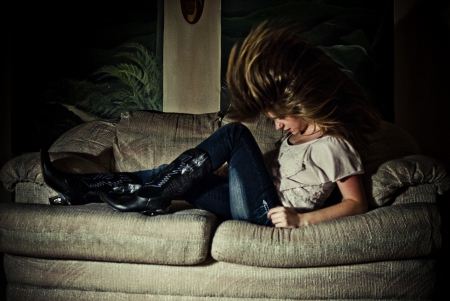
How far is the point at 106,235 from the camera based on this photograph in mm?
1680

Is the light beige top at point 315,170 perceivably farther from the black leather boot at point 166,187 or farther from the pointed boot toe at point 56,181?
the pointed boot toe at point 56,181

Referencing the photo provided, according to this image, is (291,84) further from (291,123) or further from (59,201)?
(59,201)

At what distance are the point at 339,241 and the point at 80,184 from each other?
1107 mm

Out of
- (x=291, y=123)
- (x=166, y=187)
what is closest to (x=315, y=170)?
(x=291, y=123)

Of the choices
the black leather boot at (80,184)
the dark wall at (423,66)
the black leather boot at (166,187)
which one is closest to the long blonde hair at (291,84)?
the black leather boot at (166,187)

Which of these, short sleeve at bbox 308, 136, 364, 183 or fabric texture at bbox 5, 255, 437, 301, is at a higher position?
short sleeve at bbox 308, 136, 364, 183

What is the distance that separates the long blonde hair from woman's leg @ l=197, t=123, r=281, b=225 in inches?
5.3

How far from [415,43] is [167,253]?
89.4 inches

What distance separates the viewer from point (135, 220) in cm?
170

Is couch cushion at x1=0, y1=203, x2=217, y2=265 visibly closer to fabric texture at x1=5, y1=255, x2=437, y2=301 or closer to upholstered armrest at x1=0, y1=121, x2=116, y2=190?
fabric texture at x1=5, y1=255, x2=437, y2=301

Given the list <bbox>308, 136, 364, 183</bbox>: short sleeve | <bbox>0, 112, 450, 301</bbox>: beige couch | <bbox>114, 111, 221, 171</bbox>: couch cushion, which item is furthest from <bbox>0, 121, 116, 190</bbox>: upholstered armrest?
<bbox>308, 136, 364, 183</bbox>: short sleeve

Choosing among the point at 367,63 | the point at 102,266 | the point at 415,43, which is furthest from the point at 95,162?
the point at 415,43

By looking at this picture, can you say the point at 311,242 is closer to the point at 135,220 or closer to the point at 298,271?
the point at 298,271

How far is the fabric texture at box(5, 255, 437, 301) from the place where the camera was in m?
1.60
